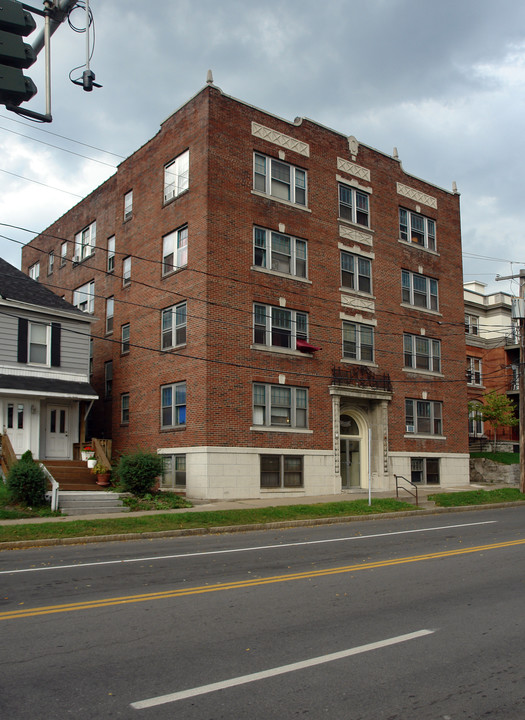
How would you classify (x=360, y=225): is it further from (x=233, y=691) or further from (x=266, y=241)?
(x=233, y=691)

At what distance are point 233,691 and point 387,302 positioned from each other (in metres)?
27.4

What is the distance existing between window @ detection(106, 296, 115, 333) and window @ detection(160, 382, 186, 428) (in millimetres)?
6731

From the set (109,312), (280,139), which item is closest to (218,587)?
(280,139)

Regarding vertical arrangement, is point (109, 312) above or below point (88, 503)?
above

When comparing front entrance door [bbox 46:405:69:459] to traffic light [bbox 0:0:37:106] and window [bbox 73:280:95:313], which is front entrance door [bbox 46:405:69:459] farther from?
traffic light [bbox 0:0:37:106]

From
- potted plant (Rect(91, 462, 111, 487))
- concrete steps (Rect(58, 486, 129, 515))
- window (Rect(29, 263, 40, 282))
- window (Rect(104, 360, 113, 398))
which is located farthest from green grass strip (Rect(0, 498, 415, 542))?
window (Rect(29, 263, 40, 282))

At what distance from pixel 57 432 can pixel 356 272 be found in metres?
14.7

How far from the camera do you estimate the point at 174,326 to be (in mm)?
26812

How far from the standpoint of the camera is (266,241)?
88.8 ft

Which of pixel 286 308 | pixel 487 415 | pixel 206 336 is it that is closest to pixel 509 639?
pixel 206 336

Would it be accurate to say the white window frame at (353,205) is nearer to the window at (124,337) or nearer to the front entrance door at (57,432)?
the window at (124,337)

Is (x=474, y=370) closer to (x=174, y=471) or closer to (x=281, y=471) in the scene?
(x=281, y=471)

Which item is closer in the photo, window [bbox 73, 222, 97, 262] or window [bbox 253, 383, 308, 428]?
window [bbox 253, 383, 308, 428]

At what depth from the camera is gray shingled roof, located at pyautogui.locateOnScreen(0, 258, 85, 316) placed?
26.6 m
